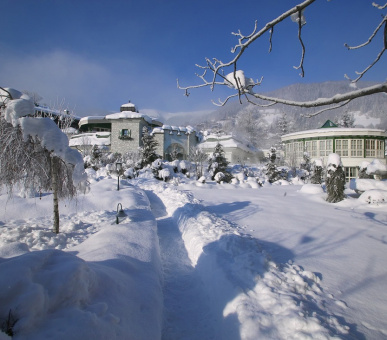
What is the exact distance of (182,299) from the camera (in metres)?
3.74

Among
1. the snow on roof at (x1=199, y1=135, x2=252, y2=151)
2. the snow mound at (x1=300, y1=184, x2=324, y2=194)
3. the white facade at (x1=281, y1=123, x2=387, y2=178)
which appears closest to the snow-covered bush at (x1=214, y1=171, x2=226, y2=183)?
the snow mound at (x1=300, y1=184, x2=324, y2=194)

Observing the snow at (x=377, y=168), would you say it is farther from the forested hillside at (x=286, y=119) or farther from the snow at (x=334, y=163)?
the snow at (x=334, y=163)

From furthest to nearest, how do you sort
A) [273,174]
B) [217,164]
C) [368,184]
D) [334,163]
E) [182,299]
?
[273,174], [217,164], [368,184], [334,163], [182,299]

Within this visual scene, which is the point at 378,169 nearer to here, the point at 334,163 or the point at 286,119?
the point at 334,163

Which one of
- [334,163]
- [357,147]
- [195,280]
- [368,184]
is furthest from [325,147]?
[195,280]

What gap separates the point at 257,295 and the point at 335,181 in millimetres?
10604

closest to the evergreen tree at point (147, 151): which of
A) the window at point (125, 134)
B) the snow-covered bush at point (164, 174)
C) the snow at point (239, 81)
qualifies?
the snow-covered bush at point (164, 174)

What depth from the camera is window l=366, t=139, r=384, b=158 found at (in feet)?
87.8

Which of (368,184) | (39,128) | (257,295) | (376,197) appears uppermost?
(39,128)

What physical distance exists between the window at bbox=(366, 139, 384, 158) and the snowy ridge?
1179 inches

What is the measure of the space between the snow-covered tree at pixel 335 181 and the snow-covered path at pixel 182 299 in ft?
30.7

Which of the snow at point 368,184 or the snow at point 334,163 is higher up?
the snow at point 334,163

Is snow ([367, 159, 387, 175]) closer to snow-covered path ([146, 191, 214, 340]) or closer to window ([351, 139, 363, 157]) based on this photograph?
window ([351, 139, 363, 157])

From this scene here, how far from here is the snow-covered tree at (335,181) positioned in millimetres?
11375
